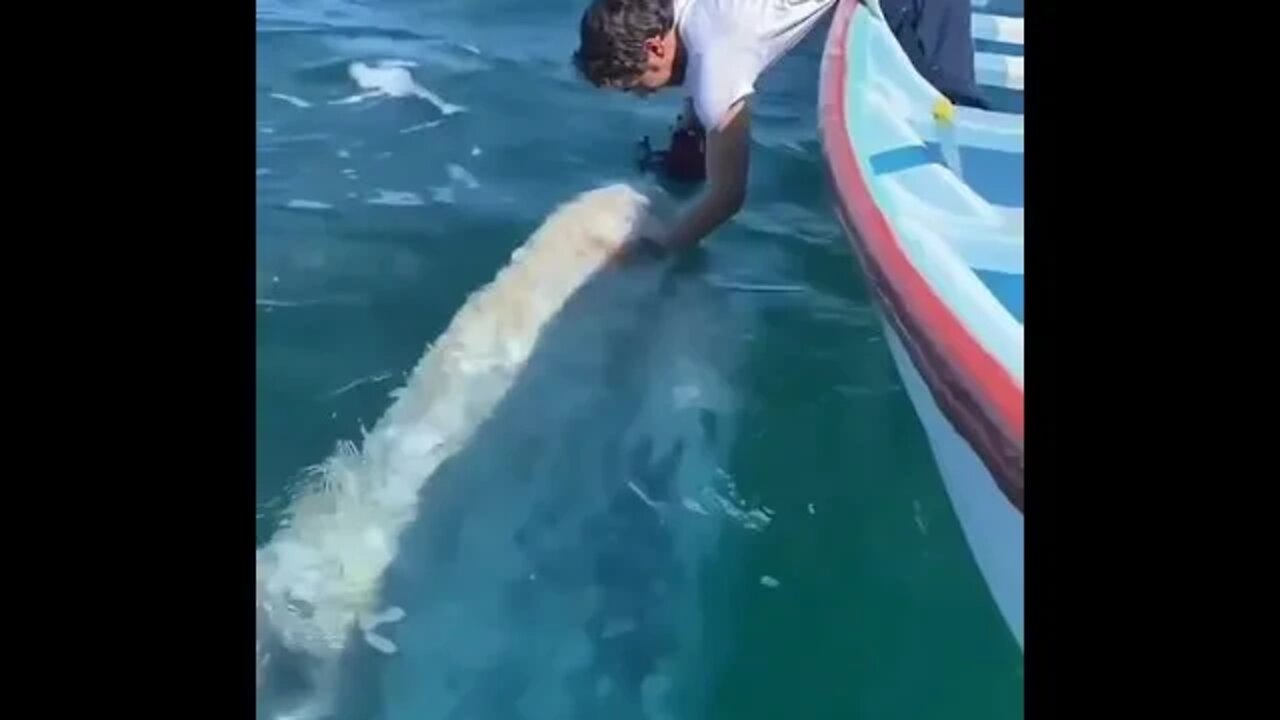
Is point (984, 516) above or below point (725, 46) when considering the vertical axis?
below

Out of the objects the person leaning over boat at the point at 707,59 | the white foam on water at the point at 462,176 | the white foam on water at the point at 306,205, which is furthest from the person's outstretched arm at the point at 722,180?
the white foam on water at the point at 306,205

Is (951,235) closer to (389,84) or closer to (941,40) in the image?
(941,40)

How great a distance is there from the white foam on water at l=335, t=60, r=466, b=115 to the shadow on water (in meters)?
0.21

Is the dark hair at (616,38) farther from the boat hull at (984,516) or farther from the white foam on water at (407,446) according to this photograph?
the boat hull at (984,516)

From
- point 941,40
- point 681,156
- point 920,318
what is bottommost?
point 920,318

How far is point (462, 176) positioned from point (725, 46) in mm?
263

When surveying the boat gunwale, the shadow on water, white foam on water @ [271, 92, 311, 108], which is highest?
white foam on water @ [271, 92, 311, 108]

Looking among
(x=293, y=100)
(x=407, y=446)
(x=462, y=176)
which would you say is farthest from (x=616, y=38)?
(x=407, y=446)

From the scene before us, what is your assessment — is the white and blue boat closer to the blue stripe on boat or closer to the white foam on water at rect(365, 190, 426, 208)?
the blue stripe on boat

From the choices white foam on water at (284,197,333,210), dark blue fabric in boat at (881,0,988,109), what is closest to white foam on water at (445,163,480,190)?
white foam on water at (284,197,333,210)

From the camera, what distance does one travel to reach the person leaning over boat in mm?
1375

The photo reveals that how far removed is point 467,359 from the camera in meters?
1.32

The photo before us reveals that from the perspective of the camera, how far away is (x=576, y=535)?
128 cm
